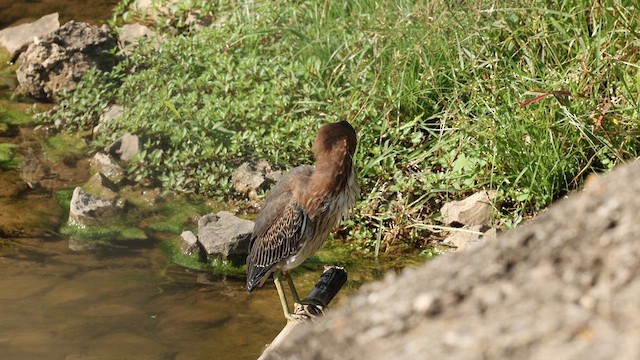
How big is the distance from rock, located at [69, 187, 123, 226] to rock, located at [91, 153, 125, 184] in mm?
392

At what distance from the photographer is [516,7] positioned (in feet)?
21.8

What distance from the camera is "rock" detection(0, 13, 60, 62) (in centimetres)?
922

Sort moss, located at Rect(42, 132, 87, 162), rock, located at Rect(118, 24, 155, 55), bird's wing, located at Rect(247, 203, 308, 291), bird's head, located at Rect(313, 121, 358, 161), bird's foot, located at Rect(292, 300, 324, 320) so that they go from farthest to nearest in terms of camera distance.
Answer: rock, located at Rect(118, 24, 155, 55) < moss, located at Rect(42, 132, 87, 162) < bird's wing, located at Rect(247, 203, 308, 291) < bird's head, located at Rect(313, 121, 358, 161) < bird's foot, located at Rect(292, 300, 324, 320)

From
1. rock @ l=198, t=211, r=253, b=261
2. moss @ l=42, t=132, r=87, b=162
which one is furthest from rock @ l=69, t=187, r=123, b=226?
moss @ l=42, t=132, r=87, b=162

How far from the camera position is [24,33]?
9.34m

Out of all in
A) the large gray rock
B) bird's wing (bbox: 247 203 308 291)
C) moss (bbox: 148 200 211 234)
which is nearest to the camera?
the large gray rock

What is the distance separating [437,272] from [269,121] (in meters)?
5.82

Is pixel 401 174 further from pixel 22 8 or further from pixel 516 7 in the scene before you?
pixel 22 8

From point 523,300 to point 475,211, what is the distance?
196 inches

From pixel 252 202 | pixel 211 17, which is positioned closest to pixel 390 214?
pixel 252 202

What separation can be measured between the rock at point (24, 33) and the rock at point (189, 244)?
11.4ft

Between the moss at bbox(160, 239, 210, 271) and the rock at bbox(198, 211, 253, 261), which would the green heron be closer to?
the rock at bbox(198, 211, 253, 261)

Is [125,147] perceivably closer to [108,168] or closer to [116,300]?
[108,168]

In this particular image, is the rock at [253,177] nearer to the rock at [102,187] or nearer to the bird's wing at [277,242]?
the rock at [102,187]
